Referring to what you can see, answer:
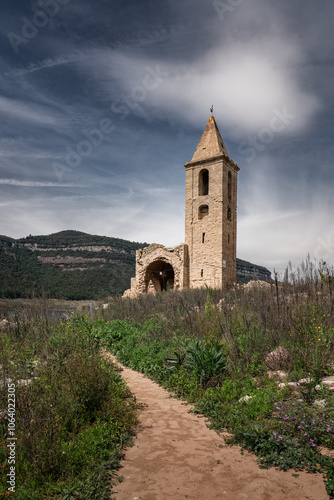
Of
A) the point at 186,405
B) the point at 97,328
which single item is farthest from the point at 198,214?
the point at 186,405

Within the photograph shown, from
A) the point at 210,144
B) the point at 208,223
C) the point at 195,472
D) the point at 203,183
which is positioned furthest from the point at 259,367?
the point at 210,144

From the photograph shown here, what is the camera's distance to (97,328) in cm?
1023

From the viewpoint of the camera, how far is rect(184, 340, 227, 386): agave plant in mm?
5855

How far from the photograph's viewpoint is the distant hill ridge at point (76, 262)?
40156mm

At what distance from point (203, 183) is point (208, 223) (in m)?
3.78

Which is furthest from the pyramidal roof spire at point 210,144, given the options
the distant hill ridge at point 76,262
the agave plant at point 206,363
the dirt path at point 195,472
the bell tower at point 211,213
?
the dirt path at point 195,472

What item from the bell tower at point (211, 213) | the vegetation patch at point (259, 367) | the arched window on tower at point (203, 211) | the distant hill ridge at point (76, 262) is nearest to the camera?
the vegetation patch at point (259, 367)

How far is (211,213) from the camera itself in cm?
2145

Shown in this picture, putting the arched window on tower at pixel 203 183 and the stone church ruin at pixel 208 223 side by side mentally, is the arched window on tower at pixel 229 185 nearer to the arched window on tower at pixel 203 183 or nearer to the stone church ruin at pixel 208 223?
the stone church ruin at pixel 208 223

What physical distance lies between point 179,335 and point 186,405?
3.21 m

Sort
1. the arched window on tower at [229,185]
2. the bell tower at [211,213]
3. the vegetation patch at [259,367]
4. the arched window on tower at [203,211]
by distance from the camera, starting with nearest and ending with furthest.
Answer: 1. the vegetation patch at [259,367]
2. the bell tower at [211,213]
3. the arched window on tower at [203,211]
4. the arched window on tower at [229,185]

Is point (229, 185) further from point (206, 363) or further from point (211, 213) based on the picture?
point (206, 363)

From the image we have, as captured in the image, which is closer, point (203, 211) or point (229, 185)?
point (203, 211)

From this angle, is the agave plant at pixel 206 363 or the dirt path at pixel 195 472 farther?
the agave plant at pixel 206 363
